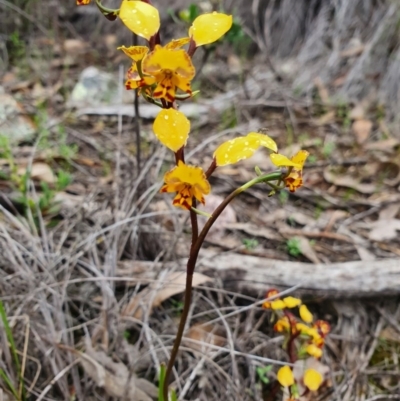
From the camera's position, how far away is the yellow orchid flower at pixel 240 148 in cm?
74

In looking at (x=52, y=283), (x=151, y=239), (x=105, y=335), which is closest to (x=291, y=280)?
(x=151, y=239)

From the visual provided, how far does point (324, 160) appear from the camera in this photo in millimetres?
2303

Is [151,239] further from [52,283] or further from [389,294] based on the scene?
[389,294]

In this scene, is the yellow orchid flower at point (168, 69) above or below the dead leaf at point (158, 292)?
above

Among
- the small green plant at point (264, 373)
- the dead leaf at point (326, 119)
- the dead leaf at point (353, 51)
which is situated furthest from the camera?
the dead leaf at point (353, 51)

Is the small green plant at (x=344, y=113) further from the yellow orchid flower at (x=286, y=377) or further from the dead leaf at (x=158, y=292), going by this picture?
the yellow orchid flower at (x=286, y=377)

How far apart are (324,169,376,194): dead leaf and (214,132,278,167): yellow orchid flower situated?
1472 millimetres

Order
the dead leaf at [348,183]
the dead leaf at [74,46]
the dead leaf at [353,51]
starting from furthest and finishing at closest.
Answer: the dead leaf at [74,46] < the dead leaf at [353,51] < the dead leaf at [348,183]

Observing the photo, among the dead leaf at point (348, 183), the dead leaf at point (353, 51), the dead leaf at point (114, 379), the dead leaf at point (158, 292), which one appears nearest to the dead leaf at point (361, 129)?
the dead leaf at point (348, 183)

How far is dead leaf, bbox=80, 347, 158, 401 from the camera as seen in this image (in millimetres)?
1138

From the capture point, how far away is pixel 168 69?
663mm

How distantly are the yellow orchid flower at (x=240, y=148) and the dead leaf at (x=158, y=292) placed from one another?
0.64m

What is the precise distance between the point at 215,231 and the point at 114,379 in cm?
72

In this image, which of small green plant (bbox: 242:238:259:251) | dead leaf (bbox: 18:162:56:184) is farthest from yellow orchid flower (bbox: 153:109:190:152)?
dead leaf (bbox: 18:162:56:184)
